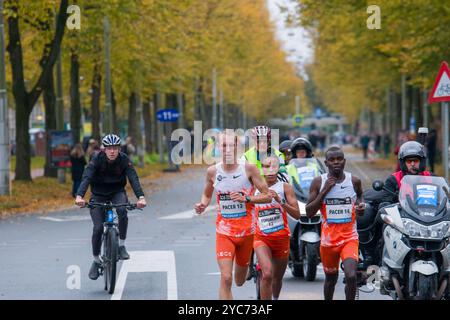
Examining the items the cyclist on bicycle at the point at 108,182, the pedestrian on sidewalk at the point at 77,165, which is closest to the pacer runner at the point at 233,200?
the cyclist on bicycle at the point at 108,182

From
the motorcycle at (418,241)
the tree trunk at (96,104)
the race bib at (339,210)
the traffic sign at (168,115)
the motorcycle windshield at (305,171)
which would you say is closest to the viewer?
the motorcycle at (418,241)

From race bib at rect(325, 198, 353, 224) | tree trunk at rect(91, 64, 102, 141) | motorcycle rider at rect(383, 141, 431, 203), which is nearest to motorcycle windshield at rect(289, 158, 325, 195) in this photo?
motorcycle rider at rect(383, 141, 431, 203)

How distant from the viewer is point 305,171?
1563 cm

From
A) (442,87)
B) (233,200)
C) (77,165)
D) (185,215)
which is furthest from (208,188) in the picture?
(77,165)

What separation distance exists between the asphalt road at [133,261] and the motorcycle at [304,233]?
7.2 inches

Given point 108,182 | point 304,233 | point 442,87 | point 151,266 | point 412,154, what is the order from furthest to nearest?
point 442,87
point 151,266
point 304,233
point 108,182
point 412,154

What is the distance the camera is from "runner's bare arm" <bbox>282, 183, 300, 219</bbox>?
11.1 meters

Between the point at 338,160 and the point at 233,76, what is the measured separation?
71.6 meters

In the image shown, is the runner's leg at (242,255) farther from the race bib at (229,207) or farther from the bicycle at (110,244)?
the bicycle at (110,244)

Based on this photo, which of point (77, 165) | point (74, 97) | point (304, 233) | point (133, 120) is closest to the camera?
point (304, 233)

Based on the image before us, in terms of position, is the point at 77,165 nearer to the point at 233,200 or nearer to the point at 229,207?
the point at 229,207

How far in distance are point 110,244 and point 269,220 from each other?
3.16 m

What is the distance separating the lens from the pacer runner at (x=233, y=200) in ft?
36.1

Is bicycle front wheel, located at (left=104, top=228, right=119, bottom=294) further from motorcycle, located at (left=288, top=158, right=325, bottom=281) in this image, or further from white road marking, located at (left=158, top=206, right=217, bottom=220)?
white road marking, located at (left=158, top=206, right=217, bottom=220)
